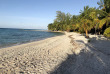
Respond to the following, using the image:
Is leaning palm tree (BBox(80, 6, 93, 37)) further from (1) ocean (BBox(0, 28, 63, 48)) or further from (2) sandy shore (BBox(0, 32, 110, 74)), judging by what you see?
(1) ocean (BBox(0, 28, 63, 48))

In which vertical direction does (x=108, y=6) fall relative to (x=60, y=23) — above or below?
below

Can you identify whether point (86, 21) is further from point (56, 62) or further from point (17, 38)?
point (17, 38)

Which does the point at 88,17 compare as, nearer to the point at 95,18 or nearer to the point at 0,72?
the point at 95,18

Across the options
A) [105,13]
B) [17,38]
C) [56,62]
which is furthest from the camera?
[17,38]

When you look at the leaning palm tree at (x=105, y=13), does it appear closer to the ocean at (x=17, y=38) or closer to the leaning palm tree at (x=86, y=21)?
the leaning palm tree at (x=86, y=21)

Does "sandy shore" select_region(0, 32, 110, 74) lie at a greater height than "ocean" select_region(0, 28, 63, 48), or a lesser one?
lesser

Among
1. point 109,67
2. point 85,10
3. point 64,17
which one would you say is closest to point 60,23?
point 64,17

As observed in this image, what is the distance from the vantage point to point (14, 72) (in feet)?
13.1

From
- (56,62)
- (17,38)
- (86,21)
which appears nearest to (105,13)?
(86,21)

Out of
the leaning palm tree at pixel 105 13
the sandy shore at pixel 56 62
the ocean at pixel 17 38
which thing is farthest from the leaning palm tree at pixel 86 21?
the ocean at pixel 17 38

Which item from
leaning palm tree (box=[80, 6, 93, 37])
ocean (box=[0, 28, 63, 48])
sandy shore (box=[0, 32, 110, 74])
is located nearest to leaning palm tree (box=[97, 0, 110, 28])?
leaning palm tree (box=[80, 6, 93, 37])

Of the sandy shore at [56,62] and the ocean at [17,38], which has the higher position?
the ocean at [17,38]

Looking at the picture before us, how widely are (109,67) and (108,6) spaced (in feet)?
56.2

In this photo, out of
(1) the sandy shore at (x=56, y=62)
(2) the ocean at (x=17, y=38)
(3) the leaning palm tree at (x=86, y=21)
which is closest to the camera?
(1) the sandy shore at (x=56, y=62)
